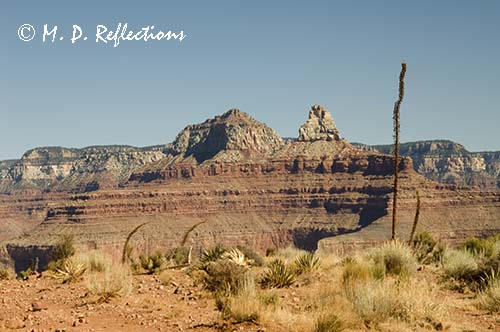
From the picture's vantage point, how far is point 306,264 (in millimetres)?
21312

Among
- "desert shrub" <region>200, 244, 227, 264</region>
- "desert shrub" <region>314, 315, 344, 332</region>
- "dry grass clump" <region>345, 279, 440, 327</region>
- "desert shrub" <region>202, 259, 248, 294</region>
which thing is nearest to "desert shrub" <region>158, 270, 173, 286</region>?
"desert shrub" <region>200, 244, 227, 264</region>

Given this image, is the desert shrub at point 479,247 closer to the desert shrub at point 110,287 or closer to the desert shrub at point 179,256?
the desert shrub at point 179,256

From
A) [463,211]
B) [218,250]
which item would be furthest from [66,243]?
[463,211]

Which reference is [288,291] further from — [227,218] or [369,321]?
[227,218]

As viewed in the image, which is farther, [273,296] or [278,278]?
[278,278]

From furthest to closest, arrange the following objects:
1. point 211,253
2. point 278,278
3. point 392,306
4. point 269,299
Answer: point 211,253, point 278,278, point 269,299, point 392,306

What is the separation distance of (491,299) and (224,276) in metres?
5.83

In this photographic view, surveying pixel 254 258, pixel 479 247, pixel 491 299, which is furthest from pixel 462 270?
pixel 254 258

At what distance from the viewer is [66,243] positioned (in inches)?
1182

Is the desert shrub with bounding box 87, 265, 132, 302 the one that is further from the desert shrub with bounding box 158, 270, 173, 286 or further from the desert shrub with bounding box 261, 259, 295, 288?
the desert shrub with bounding box 261, 259, 295, 288

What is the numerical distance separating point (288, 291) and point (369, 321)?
4.18 meters

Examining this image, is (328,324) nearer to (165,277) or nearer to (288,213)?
(165,277)

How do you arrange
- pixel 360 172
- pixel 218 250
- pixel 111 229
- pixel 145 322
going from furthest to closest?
pixel 360 172 → pixel 111 229 → pixel 218 250 → pixel 145 322

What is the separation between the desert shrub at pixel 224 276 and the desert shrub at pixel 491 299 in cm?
504
